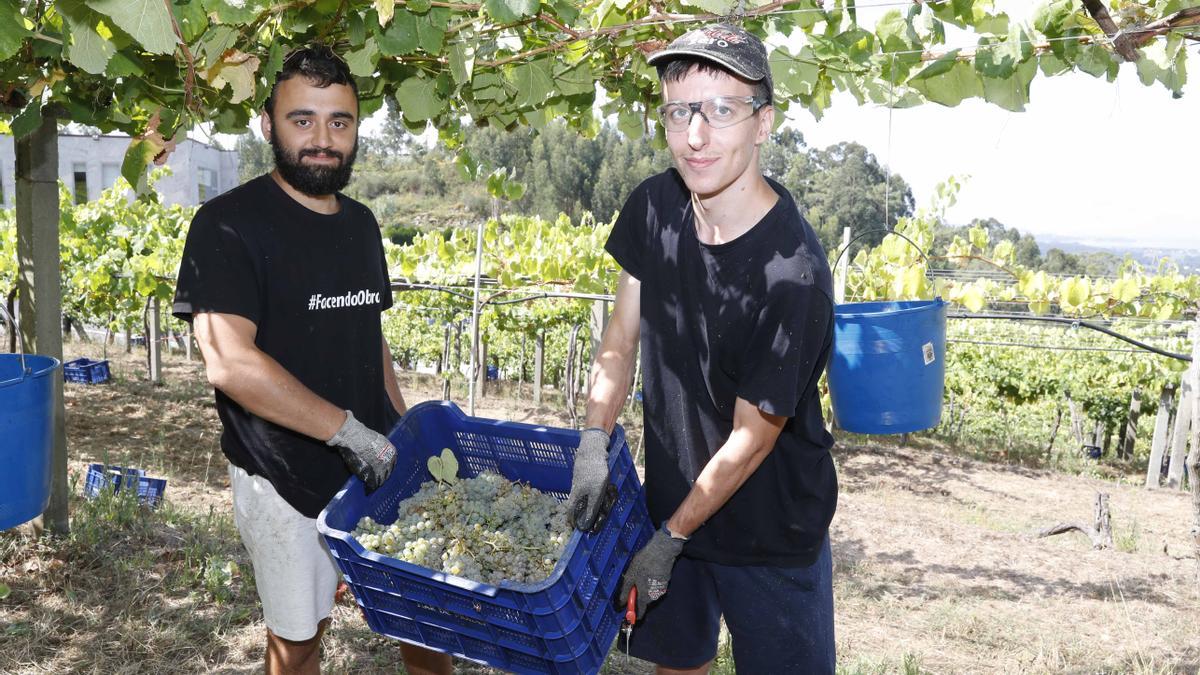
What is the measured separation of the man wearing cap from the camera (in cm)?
167

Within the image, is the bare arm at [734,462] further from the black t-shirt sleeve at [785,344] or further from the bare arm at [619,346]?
the bare arm at [619,346]

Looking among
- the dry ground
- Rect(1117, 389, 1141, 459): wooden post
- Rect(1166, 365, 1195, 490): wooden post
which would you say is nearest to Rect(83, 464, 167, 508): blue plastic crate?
the dry ground

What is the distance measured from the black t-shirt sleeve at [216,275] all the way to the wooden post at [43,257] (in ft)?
6.87

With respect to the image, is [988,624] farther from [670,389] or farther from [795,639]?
[670,389]

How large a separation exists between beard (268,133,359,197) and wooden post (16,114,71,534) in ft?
6.78

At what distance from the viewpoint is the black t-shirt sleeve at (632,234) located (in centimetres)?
201

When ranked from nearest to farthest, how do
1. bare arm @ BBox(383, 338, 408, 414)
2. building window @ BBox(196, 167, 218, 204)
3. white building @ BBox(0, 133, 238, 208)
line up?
bare arm @ BBox(383, 338, 408, 414) → white building @ BBox(0, 133, 238, 208) → building window @ BBox(196, 167, 218, 204)

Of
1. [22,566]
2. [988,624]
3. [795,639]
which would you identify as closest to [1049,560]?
[988,624]

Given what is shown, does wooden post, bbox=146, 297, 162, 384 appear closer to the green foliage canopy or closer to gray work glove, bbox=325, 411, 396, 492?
the green foliage canopy

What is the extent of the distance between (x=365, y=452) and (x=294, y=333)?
0.37 m

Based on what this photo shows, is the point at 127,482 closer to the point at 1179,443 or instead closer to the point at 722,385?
the point at 722,385

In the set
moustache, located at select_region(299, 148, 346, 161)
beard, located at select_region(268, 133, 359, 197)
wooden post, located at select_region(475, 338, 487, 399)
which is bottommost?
wooden post, located at select_region(475, 338, 487, 399)

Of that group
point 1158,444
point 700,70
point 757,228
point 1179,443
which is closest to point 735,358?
point 757,228

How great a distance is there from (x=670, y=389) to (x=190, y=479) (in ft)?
15.8
